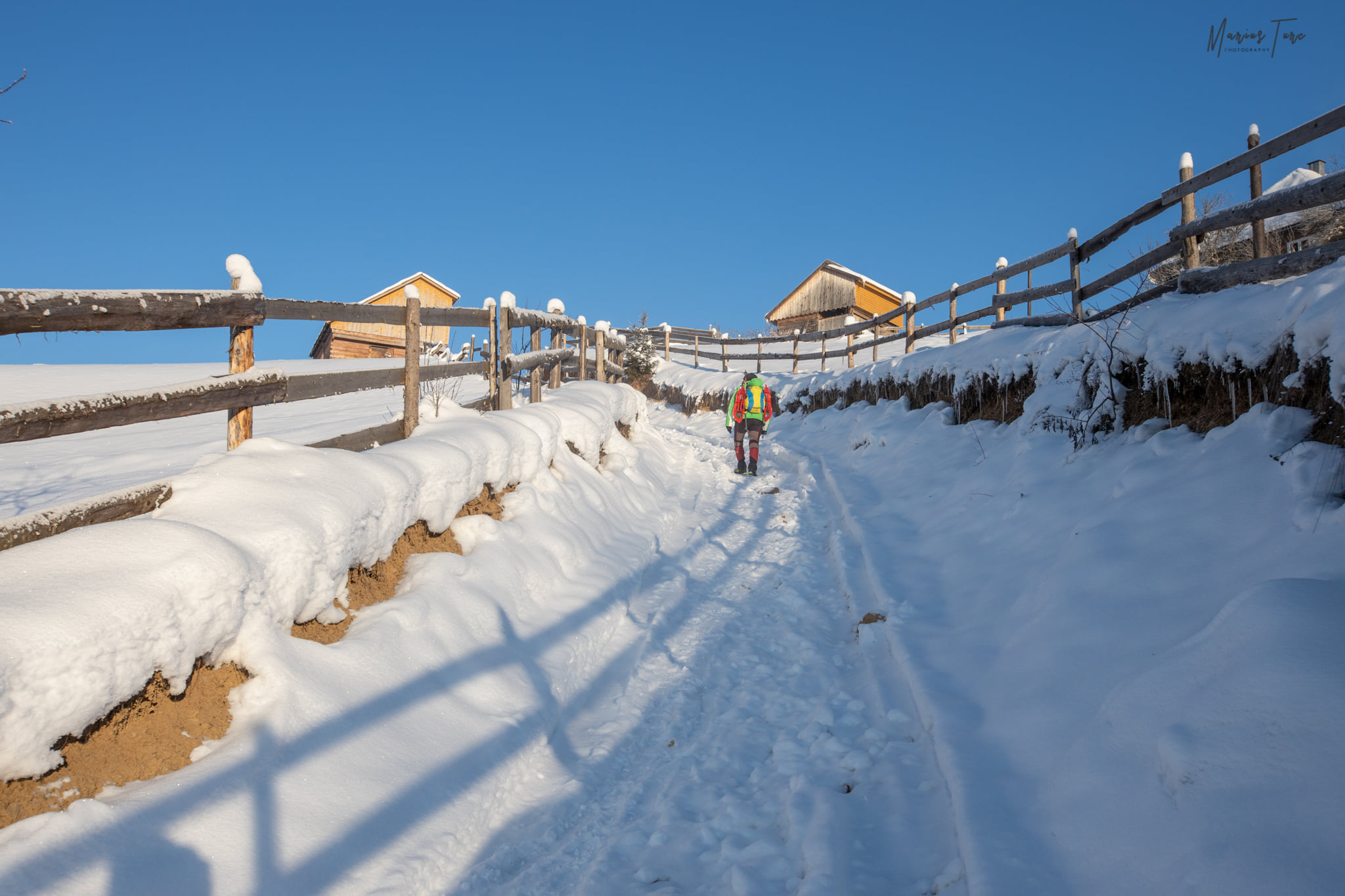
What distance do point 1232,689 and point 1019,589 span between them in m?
1.78

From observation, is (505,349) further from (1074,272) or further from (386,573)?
(1074,272)

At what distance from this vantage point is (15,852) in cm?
171

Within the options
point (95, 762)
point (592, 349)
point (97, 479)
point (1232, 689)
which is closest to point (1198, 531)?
point (1232, 689)

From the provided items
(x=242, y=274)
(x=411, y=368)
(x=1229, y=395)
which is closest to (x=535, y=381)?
(x=411, y=368)

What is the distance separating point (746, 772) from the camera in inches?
111

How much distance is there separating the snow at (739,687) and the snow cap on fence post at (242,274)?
992mm

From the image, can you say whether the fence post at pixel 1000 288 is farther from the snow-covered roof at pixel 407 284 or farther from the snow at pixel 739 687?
the snow-covered roof at pixel 407 284

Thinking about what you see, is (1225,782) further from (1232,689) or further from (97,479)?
(97,479)

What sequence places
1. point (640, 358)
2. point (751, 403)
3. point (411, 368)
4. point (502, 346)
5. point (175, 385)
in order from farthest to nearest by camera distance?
point (640, 358)
point (751, 403)
point (502, 346)
point (411, 368)
point (175, 385)

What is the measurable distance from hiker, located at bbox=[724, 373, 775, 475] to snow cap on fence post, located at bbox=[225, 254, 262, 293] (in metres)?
6.69

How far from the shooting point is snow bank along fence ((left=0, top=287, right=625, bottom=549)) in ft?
8.32

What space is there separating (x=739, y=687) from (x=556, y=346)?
7246 millimetres

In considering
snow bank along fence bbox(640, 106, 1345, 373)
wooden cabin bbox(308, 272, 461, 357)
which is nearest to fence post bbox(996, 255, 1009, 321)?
snow bank along fence bbox(640, 106, 1345, 373)

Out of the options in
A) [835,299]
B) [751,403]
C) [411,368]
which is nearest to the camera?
[411,368]
